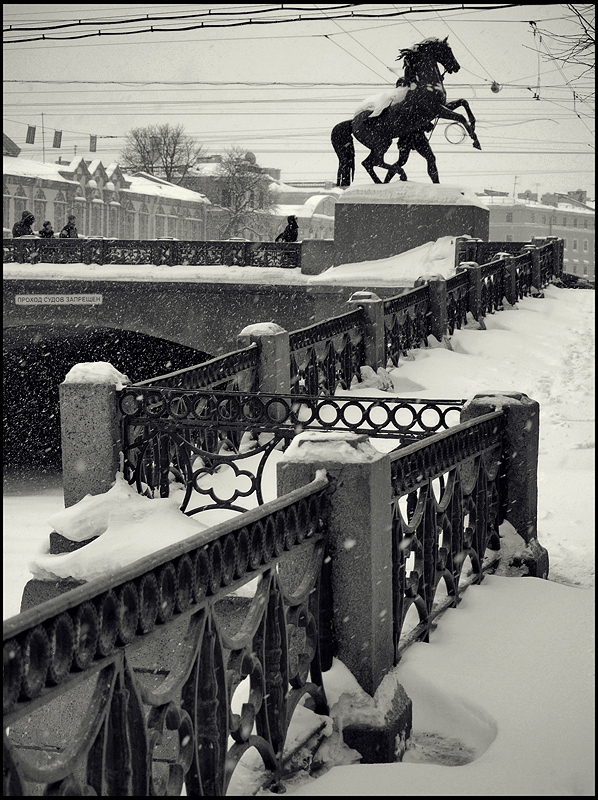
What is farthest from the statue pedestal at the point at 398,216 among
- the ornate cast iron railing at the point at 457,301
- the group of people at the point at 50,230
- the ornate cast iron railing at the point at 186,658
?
the ornate cast iron railing at the point at 186,658

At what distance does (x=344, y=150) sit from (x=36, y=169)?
1326 inches

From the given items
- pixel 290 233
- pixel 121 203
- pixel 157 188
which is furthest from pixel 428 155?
pixel 157 188

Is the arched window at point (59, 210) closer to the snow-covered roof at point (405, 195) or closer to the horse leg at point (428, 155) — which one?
the snow-covered roof at point (405, 195)

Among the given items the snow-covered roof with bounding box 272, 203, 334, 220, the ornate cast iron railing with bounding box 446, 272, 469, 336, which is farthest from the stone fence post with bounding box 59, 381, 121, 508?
the snow-covered roof with bounding box 272, 203, 334, 220

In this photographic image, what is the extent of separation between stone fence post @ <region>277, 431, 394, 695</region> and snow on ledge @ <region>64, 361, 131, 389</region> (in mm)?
4320

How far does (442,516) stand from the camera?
5.56 meters

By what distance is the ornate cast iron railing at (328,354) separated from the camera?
481 inches

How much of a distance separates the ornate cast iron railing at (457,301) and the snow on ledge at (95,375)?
9320 millimetres

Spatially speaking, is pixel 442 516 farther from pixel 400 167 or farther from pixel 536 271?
pixel 400 167

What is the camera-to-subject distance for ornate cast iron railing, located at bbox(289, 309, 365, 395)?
1222 cm

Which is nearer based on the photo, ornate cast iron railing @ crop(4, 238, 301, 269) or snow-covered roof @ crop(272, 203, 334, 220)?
ornate cast iron railing @ crop(4, 238, 301, 269)

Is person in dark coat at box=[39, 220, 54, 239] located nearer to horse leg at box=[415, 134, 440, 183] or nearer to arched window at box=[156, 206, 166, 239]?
horse leg at box=[415, 134, 440, 183]

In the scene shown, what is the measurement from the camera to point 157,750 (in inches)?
275

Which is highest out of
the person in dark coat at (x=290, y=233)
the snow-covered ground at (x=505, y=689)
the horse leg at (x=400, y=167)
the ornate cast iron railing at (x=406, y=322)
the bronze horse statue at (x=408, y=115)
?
the bronze horse statue at (x=408, y=115)
